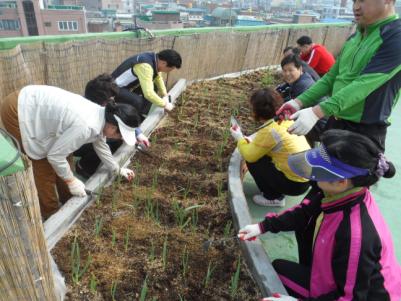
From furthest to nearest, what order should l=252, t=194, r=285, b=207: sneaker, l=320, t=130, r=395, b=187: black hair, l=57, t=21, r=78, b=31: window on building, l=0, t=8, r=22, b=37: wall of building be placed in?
l=57, t=21, r=78, b=31: window on building, l=0, t=8, r=22, b=37: wall of building, l=252, t=194, r=285, b=207: sneaker, l=320, t=130, r=395, b=187: black hair

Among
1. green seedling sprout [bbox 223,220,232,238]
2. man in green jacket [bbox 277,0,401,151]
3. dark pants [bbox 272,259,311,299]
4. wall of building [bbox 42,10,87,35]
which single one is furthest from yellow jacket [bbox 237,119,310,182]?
wall of building [bbox 42,10,87,35]

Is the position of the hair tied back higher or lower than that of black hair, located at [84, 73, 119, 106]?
higher

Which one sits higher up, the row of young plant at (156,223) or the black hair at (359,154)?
the black hair at (359,154)

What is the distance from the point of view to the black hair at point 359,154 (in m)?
1.34

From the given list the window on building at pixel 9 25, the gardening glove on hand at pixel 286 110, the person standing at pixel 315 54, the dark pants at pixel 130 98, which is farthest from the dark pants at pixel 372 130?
the window on building at pixel 9 25

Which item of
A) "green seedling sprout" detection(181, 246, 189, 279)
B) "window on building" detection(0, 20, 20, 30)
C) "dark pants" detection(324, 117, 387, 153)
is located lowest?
"window on building" detection(0, 20, 20, 30)

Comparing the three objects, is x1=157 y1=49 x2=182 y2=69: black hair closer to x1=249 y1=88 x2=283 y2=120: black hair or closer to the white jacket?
x1=249 y1=88 x2=283 y2=120: black hair

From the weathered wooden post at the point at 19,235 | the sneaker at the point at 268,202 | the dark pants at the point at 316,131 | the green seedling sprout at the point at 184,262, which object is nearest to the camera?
the weathered wooden post at the point at 19,235

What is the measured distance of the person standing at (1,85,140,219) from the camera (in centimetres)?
212

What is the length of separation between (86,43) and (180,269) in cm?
285

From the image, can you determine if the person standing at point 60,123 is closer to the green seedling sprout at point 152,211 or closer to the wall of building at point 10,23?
the green seedling sprout at point 152,211

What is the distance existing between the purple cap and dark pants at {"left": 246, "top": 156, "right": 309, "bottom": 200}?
1.15 m

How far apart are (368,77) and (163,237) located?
1569 mm

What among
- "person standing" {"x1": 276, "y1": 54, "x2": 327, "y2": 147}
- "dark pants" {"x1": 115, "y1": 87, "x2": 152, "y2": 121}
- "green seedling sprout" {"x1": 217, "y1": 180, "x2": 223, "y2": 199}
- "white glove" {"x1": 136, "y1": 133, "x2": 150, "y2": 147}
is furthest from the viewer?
"dark pants" {"x1": 115, "y1": 87, "x2": 152, "y2": 121}
